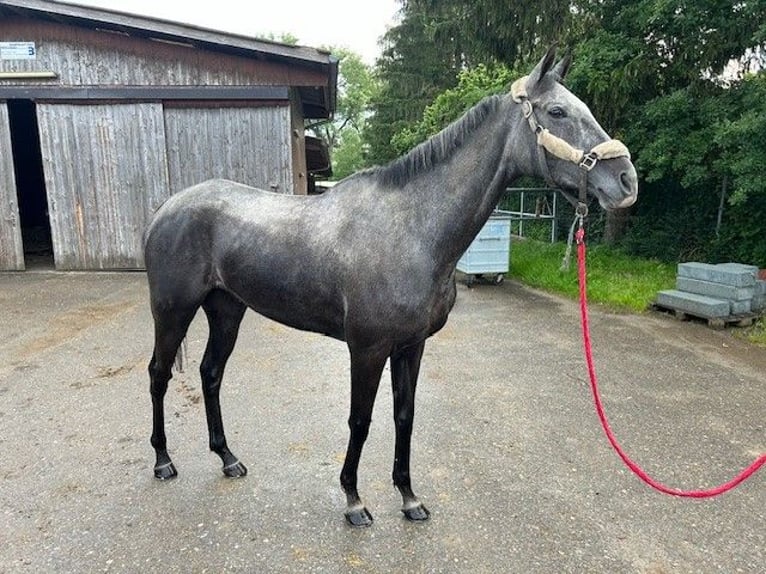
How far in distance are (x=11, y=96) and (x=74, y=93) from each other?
3.48 feet

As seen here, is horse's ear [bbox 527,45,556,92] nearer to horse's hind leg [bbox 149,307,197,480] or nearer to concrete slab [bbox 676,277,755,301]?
horse's hind leg [bbox 149,307,197,480]

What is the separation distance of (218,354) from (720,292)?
545 centimetres

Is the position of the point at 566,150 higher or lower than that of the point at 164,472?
higher

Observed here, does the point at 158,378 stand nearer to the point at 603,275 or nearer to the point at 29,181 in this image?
the point at 603,275

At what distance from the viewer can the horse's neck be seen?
7.32 ft

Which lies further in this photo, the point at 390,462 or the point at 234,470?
the point at 390,462

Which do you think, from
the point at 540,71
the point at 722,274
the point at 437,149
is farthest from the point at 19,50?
the point at 722,274

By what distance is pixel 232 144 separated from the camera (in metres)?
9.09

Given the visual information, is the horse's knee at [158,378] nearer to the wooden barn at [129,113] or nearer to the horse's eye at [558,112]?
the horse's eye at [558,112]

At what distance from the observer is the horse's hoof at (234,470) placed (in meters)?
2.90

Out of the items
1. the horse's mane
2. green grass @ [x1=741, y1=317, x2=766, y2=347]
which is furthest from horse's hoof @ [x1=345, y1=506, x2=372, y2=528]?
green grass @ [x1=741, y1=317, x2=766, y2=347]

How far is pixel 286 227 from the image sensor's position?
2559 mm

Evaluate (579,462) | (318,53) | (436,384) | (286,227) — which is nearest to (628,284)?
(436,384)

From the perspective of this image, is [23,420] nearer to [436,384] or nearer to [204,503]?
[204,503]
